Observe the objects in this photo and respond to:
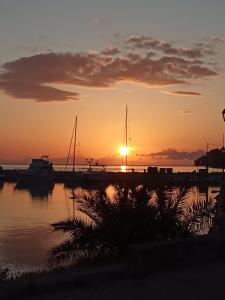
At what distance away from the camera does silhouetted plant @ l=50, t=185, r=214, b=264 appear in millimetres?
11492

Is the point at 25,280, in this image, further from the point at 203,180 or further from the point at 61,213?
the point at 203,180

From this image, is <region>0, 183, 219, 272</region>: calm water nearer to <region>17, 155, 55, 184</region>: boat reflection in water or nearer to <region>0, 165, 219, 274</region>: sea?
<region>0, 165, 219, 274</region>: sea

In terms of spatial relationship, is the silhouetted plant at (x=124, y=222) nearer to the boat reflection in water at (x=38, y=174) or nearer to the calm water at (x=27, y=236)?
the calm water at (x=27, y=236)

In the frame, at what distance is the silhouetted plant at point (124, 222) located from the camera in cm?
1149

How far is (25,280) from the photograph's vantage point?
23.9 feet

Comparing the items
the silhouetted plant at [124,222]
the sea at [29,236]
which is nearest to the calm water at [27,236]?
the sea at [29,236]

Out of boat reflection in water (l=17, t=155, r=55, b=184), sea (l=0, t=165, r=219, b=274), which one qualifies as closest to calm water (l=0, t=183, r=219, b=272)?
sea (l=0, t=165, r=219, b=274)

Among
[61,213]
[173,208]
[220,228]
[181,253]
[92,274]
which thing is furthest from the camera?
[61,213]

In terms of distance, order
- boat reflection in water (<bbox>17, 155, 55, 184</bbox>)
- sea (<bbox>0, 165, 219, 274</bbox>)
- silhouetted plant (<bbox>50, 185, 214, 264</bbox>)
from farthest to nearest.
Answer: boat reflection in water (<bbox>17, 155, 55, 184</bbox>), sea (<bbox>0, 165, 219, 274</bbox>), silhouetted plant (<bbox>50, 185, 214, 264</bbox>)

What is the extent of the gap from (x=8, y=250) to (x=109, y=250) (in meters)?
13.6

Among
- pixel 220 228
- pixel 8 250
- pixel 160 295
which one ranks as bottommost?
pixel 8 250

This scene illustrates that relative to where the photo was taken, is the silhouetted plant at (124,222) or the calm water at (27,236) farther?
the calm water at (27,236)

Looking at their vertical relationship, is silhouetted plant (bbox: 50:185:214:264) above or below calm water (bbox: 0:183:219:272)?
above

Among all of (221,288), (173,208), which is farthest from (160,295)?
(173,208)
